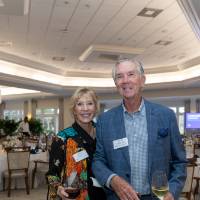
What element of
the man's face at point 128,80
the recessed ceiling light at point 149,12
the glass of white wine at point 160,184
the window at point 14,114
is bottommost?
the glass of white wine at point 160,184

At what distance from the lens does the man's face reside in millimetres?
1757

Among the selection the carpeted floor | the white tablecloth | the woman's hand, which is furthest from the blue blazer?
the white tablecloth

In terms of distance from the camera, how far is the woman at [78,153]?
2.15m

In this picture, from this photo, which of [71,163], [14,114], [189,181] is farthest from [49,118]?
[71,163]

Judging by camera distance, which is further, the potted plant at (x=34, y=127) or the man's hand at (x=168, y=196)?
the potted plant at (x=34, y=127)

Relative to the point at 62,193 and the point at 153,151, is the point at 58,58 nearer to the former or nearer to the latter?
the point at 62,193

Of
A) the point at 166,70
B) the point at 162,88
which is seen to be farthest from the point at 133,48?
the point at 162,88

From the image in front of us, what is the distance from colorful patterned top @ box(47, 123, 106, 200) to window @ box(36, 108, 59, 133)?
16224 millimetres

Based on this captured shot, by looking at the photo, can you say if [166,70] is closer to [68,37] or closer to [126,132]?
[68,37]

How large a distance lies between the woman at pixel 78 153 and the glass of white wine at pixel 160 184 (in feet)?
1.90

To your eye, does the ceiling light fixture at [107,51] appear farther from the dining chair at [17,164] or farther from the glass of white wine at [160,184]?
the glass of white wine at [160,184]

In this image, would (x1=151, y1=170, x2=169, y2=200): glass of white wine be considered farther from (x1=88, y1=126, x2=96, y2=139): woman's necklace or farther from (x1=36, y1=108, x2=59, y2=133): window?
(x1=36, y1=108, x2=59, y2=133): window

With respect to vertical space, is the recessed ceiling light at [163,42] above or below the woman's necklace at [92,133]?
above

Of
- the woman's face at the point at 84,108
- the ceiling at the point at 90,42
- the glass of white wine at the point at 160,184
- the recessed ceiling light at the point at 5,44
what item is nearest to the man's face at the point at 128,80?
the glass of white wine at the point at 160,184
